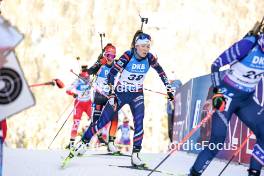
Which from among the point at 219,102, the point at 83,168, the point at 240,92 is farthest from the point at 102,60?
the point at 219,102

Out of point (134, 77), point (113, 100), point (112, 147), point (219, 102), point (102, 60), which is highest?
point (102, 60)

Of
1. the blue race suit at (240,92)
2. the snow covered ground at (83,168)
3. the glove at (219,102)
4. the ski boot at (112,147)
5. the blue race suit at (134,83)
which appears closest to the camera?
the glove at (219,102)

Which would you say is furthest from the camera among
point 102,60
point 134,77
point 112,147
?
point 102,60

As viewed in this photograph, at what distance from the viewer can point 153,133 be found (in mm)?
40250

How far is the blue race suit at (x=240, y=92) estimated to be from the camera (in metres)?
6.02

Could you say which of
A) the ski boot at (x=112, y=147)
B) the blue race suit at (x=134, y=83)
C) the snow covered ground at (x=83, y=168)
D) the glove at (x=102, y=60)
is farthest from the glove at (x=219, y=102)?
the glove at (x=102, y=60)

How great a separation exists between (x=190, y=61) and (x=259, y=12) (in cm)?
714

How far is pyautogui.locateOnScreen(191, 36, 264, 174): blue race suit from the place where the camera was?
19.7 ft

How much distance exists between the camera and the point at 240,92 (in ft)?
20.3

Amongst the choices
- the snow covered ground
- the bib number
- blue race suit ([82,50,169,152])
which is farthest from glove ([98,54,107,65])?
the bib number

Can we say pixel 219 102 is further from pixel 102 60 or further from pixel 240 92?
pixel 102 60

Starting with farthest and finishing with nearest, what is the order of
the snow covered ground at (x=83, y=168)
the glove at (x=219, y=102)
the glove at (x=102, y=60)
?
the glove at (x=102, y=60), the snow covered ground at (x=83, y=168), the glove at (x=219, y=102)

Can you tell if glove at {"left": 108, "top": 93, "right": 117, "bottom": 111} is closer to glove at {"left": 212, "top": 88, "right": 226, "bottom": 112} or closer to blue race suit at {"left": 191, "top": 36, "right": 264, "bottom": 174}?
blue race suit at {"left": 191, "top": 36, "right": 264, "bottom": 174}

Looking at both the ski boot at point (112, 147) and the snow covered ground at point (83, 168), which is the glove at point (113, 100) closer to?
the snow covered ground at point (83, 168)
